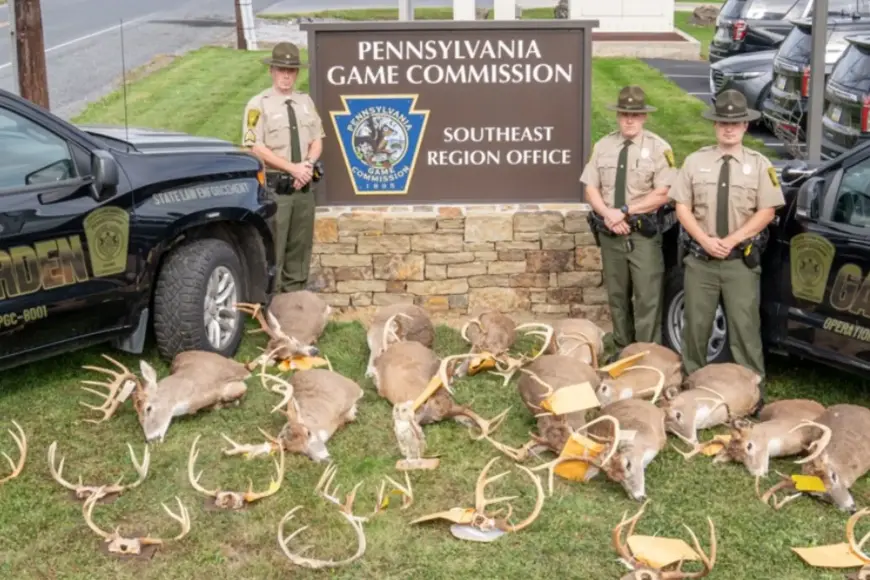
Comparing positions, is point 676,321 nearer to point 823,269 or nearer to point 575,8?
point 823,269

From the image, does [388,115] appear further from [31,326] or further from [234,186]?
[31,326]

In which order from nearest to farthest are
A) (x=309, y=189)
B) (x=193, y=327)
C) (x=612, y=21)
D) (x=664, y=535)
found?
1. (x=664, y=535)
2. (x=193, y=327)
3. (x=309, y=189)
4. (x=612, y=21)

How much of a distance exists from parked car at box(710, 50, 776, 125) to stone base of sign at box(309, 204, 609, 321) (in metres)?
7.20

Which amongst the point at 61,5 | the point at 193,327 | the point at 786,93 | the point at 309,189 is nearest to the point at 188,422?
the point at 193,327

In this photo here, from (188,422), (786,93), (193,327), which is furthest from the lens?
(786,93)

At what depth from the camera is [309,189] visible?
9.21 meters

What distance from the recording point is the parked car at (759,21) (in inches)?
743

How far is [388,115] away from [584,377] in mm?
3236

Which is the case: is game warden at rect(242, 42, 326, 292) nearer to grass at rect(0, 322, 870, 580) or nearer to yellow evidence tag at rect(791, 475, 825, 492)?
grass at rect(0, 322, 870, 580)

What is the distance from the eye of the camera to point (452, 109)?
958 cm

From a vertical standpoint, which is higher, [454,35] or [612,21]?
[454,35]

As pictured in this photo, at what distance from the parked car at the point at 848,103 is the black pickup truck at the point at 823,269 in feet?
12.4

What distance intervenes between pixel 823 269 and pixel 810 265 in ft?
0.34

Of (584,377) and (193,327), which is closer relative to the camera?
(584,377)
